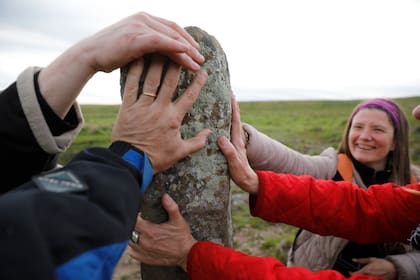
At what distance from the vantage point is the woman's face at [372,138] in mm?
4035

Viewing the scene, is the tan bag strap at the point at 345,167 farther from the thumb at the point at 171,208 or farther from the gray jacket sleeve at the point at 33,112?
the gray jacket sleeve at the point at 33,112

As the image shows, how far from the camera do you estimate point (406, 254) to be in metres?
3.40

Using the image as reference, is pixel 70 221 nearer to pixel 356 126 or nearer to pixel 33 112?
pixel 33 112

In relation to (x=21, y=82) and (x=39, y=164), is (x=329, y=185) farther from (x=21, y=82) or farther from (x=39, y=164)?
(x=21, y=82)

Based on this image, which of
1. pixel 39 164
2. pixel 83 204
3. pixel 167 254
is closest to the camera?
pixel 83 204

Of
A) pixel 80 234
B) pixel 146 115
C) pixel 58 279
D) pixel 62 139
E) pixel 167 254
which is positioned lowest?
A: pixel 167 254

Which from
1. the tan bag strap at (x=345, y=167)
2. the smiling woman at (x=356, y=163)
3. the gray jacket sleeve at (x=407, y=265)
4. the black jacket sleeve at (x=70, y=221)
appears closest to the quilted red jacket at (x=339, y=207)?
the gray jacket sleeve at (x=407, y=265)

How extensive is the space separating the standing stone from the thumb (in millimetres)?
75

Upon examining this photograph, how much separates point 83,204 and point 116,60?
2.99 ft

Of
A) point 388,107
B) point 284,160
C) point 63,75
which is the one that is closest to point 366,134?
point 388,107

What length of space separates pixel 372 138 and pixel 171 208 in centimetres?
294

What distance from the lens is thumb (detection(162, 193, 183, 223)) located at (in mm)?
2326

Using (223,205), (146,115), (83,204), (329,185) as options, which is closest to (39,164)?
(146,115)

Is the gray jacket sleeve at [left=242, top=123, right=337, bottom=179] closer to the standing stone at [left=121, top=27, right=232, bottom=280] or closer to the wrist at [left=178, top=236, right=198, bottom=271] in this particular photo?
the standing stone at [left=121, top=27, right=232, bottom=280]
